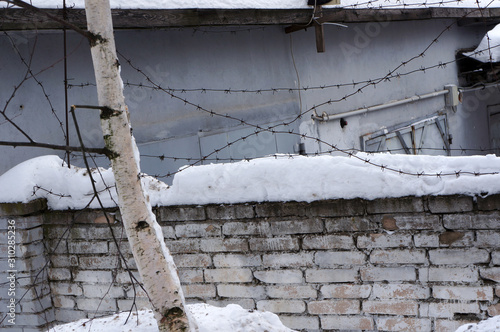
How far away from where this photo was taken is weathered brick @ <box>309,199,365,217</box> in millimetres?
3443

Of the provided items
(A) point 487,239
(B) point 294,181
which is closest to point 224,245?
(B) point 294,181

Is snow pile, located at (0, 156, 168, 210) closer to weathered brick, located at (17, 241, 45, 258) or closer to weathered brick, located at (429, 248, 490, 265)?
weathered brick, located at (17, 241, 45, 258)

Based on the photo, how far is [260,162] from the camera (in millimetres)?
3715

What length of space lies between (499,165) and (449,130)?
675cm

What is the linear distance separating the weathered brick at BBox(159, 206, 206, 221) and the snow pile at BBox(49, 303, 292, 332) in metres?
0.61

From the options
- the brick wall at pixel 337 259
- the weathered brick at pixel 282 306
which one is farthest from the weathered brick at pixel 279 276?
the weathered brick at pixel 282 306

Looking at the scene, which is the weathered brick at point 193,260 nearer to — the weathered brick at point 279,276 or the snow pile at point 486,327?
the weathered brick at point 279,276

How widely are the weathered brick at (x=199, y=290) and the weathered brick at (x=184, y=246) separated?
0.79 ft

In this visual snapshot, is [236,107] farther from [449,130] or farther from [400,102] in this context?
[449,130]

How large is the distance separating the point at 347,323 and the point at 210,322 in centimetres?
94

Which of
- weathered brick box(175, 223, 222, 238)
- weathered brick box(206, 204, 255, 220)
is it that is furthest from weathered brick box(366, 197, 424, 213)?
weathered brick box(175, 223, 222, 238)

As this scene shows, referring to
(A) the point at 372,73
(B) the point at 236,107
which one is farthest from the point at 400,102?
(B) the point at 236,107

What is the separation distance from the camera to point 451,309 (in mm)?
3357

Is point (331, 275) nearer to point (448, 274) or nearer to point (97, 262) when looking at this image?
point (448, 274)
